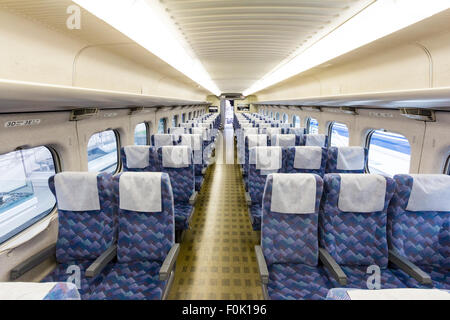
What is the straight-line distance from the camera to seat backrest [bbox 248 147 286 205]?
341 centimetres

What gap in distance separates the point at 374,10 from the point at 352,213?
1.96m

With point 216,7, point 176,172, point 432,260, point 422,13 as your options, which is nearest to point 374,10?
point 422,13

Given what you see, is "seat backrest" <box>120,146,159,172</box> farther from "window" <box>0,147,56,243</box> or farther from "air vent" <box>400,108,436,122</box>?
"air vent" <box>400,108,436,122</box>

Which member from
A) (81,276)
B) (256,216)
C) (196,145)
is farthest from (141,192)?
(196,145)

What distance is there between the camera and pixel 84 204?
2.20m

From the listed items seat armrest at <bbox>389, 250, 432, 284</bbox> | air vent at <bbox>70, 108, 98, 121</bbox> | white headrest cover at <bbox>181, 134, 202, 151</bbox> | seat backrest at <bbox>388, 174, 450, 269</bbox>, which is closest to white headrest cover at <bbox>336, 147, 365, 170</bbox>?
seat backrest at <bbox>388, 174, 450, 269</bbox>

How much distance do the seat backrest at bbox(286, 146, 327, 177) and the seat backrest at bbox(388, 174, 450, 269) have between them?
1433 mm

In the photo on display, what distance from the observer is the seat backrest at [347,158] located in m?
3.64

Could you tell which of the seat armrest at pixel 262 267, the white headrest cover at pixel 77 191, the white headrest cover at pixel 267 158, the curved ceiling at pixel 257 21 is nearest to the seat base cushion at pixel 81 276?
the white headrest cover at pixel 77 191

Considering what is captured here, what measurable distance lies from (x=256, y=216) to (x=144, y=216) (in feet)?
4.96

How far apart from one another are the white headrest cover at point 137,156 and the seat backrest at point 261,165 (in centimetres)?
168

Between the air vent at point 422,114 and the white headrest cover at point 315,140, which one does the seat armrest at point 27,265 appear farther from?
the white headrest cover at point 315,140

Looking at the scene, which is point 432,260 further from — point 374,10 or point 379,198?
point 374,10

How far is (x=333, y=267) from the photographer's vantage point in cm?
186
